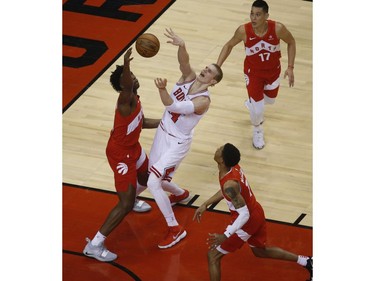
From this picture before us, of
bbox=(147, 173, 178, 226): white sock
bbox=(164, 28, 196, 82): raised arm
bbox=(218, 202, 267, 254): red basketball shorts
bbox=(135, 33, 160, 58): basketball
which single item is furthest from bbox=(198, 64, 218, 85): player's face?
bbox=(218, 202, 267, 254): red basketball shorts

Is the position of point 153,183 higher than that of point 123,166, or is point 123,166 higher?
point 123,166

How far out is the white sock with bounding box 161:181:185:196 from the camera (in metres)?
11.7

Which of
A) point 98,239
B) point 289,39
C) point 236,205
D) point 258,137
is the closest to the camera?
point 236,205

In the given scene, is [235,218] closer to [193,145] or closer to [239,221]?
[239,221]

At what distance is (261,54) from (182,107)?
1.65 metres

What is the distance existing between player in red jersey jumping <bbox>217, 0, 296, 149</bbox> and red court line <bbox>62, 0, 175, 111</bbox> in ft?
7.62

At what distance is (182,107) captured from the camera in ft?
36.0

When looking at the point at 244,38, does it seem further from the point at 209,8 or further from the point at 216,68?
the point at 209,8

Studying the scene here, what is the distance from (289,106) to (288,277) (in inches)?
126

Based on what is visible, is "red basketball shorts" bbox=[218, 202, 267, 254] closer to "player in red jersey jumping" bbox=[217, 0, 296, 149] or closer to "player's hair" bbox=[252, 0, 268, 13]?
"player in red jersey jumping" bbox=[217, 0, 296, 149]

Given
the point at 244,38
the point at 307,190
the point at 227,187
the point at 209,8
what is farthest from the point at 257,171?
the point at 209,8

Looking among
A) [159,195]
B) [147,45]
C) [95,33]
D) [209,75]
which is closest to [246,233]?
[159,195]

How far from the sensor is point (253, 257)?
1118cm

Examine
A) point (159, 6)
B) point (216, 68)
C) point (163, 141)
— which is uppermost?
point (216, 68)
